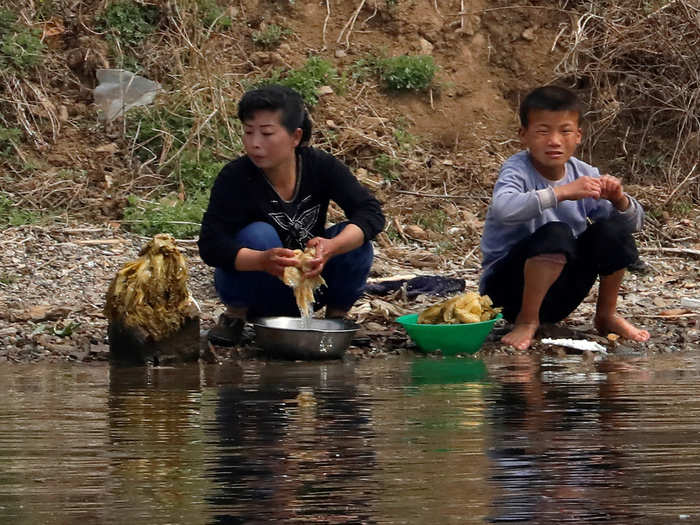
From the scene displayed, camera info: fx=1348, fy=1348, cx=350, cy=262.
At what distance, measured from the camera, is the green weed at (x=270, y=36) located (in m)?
11.6

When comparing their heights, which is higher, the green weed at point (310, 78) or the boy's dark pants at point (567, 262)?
the green weed at point (310, 78)

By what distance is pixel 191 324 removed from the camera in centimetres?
615

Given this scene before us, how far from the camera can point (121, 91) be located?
1086cm

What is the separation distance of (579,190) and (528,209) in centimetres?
25

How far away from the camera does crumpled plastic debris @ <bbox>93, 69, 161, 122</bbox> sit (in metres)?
10.8

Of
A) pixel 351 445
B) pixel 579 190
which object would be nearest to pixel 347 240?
pixel 579 190

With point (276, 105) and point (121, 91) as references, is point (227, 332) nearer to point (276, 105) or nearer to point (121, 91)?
point (276, 105)

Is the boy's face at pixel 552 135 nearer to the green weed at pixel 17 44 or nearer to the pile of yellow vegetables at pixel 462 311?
the pile of yellow vegetables at pixel 462 311

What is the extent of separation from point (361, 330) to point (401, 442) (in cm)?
299

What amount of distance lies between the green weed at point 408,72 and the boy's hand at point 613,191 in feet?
17.0

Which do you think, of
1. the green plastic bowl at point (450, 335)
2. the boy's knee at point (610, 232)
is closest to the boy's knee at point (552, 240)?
the boy's knee at point (610, 232)

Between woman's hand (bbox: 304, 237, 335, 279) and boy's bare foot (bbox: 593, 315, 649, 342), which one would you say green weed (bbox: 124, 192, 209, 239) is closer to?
woman's hand (bbox: 304, 237, 335, 279)

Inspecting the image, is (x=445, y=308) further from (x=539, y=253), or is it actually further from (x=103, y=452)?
(x=103, y=452)

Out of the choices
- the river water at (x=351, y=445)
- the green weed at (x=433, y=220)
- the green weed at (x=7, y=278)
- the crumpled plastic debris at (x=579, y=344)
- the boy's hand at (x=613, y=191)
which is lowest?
the river water at (x=351, y=445)
